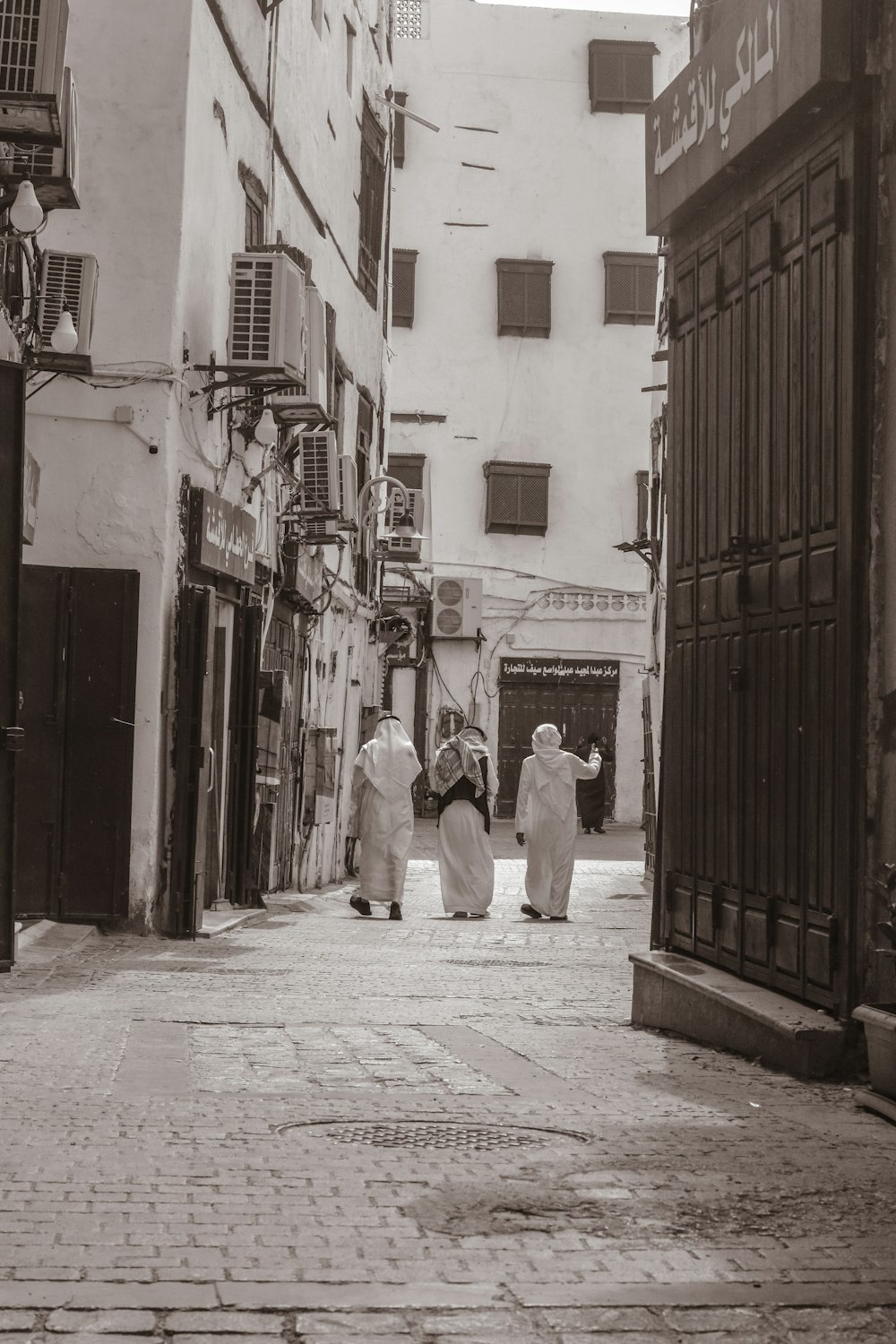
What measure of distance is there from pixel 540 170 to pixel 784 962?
2841 centimetres

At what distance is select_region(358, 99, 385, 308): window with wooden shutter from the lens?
2062 cm

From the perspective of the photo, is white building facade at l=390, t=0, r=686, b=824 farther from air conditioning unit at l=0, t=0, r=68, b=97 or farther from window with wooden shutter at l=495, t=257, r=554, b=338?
air conditioning unit at l=0, t=0, r=68, b=97

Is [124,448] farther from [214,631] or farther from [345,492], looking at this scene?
[345,492]

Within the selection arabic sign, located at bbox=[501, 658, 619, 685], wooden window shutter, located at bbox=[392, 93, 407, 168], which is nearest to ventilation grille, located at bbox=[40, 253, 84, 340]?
arabic sign, located at bbox=[501, 658, 619, 685]

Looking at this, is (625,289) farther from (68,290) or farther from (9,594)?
(9,594)

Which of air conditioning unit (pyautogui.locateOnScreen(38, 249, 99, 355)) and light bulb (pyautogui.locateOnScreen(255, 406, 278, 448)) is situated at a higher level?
air conditioning unit (pyautogui.locateOnScreen(38, 249, 99, 355))

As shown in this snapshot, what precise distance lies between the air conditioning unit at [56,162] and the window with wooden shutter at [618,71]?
25.5 meters

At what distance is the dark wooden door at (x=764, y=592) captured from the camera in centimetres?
635

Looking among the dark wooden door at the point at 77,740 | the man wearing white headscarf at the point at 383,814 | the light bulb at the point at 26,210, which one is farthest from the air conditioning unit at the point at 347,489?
the light bulb at the point at 26,210

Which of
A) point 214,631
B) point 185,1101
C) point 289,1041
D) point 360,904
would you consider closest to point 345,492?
point 360,904

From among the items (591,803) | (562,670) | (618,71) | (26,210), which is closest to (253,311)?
(26,210)

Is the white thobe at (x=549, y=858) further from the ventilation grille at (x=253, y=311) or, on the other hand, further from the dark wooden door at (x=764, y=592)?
the dark wooden door at (x=764, y=592)

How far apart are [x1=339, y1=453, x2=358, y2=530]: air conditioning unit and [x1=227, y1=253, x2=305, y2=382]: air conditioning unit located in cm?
424

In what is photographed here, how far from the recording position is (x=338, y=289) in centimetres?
1892
